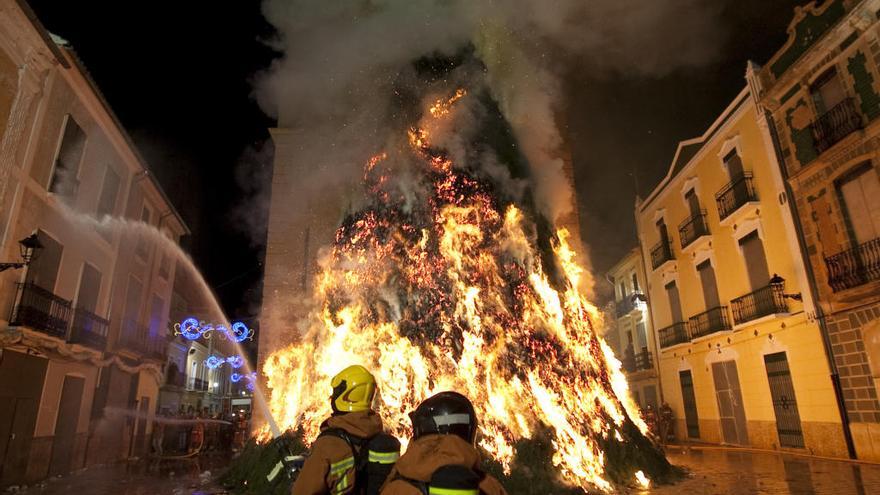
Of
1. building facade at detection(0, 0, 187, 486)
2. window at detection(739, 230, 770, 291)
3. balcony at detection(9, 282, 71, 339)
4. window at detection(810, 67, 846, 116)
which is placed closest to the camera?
building facade at detection(0, 0, 187, 486)

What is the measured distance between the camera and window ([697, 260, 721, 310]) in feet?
60.8

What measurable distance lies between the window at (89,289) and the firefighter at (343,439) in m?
14.8

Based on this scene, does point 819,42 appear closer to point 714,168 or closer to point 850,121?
point 850,121

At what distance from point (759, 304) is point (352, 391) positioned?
1630 cm

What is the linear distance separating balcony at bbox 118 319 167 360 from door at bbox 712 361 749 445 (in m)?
21.2

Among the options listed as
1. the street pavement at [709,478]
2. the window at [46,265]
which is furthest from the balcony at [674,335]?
the window at [46,265]

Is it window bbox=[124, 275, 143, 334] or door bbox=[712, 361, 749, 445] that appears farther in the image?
window bbox=[124, 275, 143, 334]

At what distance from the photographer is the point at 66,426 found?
46.1 feet

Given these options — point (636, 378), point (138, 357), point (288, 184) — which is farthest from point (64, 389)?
point (636, 378)

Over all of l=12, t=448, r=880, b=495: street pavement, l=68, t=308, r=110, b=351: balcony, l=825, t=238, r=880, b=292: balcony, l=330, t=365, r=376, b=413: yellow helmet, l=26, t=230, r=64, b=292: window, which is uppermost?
l=26, t=230, r=64, b=292: window

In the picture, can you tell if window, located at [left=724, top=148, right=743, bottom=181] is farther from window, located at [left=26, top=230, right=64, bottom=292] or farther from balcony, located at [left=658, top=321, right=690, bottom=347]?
window, located at [left=26, top=230, right=64, bottom=292]

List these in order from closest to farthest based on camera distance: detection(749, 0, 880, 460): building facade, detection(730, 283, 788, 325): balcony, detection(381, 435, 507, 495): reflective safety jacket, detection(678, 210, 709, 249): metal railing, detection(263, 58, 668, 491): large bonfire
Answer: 1. detection(381, 435, 507, 495): reflective safety jacket
2. detection(263, 58, 668, 491): large bonfire
3. detection(749, 0, 880, 460): building facade
4. detection(730, 283, 788, 325): balcony
5. detection(678, 210, 709, 249): metal railing

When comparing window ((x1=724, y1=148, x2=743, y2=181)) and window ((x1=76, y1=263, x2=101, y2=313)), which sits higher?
window ((x1=724, y1=148, x2=743, y2=181))

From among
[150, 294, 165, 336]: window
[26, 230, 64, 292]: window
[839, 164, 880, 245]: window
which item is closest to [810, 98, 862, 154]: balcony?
[839, 164, 880, 245]: window
